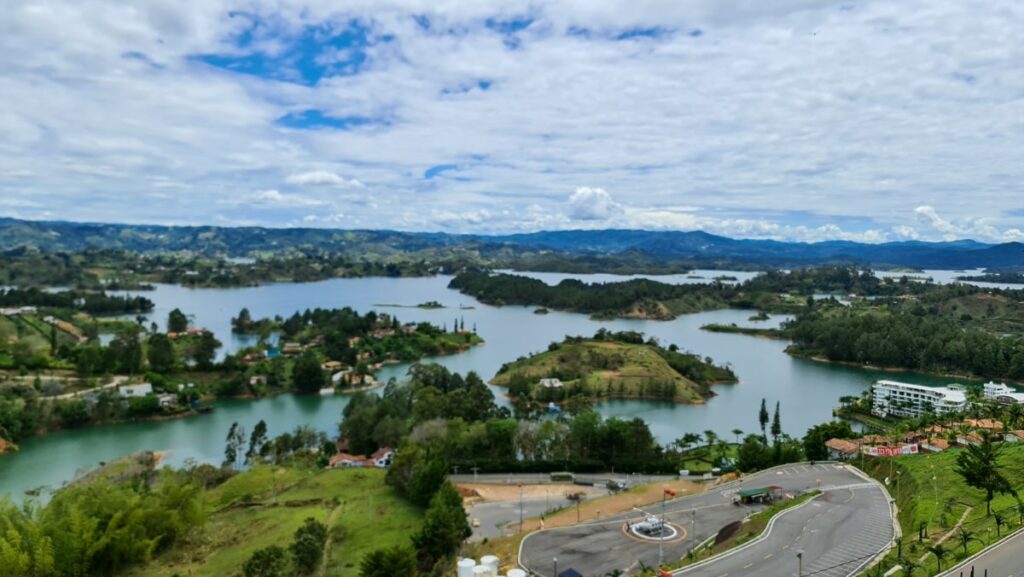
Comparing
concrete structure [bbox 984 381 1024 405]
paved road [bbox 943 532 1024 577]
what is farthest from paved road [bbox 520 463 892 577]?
concrete structure [bbox 984 381 1024 405]

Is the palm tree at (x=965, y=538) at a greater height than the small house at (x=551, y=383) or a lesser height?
greater

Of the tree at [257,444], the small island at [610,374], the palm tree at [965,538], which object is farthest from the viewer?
the small island at [610,374]

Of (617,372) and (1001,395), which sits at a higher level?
(1001,395)

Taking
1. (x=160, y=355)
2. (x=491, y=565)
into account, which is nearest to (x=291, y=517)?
(x=491, y=565)

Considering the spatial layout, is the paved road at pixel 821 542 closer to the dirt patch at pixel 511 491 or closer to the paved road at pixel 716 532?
the paved road at pixel 716 532

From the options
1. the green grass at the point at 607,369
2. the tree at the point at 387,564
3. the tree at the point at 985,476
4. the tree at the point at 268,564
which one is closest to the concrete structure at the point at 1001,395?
the green grass at the point at 607,369

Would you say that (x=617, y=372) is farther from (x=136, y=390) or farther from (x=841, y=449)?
(x=136, y=390)
